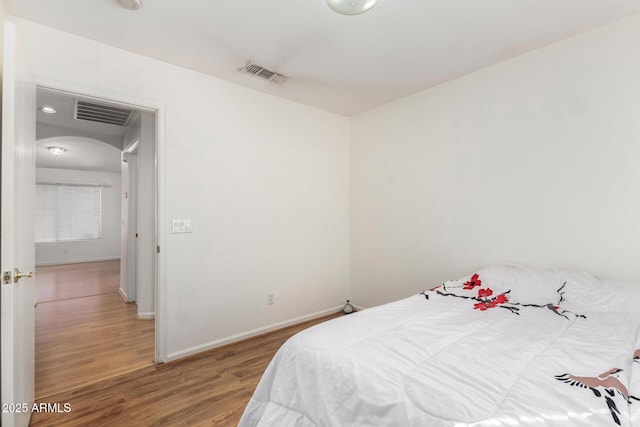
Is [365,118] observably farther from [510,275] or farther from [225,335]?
[225,335]

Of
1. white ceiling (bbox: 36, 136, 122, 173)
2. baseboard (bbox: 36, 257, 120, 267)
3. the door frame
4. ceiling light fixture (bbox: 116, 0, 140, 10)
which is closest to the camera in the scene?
ceiling light fixture (bbox: 116, 0, 140, 10)

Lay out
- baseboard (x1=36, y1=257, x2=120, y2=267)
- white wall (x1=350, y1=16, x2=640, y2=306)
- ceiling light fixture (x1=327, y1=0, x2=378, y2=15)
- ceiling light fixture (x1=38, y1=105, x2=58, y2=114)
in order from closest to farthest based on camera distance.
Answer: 1. ceiling light fixture (x1=327, y1=0, x2=378, y2=15)
2. white wall (x1=350, y1=16, x2=640, y2=306)
3. ceiling light fixture (x1=38, y1=105, x2=58, y2=114)
4. baseboard (x1=36, y1=257, x2=120, y2=267)

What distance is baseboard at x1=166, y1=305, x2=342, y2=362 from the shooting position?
2.58m

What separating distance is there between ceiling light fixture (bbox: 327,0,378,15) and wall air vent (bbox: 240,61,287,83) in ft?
3.39

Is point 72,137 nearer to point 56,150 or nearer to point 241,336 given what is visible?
point 56,150

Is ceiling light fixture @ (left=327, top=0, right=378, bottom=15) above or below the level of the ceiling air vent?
below

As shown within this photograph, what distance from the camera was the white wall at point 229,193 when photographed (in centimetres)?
235

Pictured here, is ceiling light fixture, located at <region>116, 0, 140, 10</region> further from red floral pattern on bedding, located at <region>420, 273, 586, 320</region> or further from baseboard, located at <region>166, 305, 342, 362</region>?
red floral pattern on bedding, located at <region>420, 273, 586, 320</region>

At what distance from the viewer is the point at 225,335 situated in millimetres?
2859

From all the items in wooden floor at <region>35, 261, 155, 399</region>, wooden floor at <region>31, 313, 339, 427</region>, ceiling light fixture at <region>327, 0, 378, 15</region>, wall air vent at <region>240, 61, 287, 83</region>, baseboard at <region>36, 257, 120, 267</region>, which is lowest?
wooden floor at <region>31, 313, 339, 427</region>

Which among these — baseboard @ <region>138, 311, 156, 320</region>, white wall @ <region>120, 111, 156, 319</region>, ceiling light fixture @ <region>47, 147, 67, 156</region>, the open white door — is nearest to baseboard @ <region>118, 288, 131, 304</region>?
white wall @ <region>120, 111, 156, 319</region>

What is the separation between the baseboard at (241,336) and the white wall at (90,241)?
7000 mm

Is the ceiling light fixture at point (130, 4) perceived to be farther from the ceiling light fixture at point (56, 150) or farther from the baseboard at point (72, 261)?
the baseboard at point (72, 261)

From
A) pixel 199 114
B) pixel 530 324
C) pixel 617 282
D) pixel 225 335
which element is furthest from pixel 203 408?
pixel 617 282
